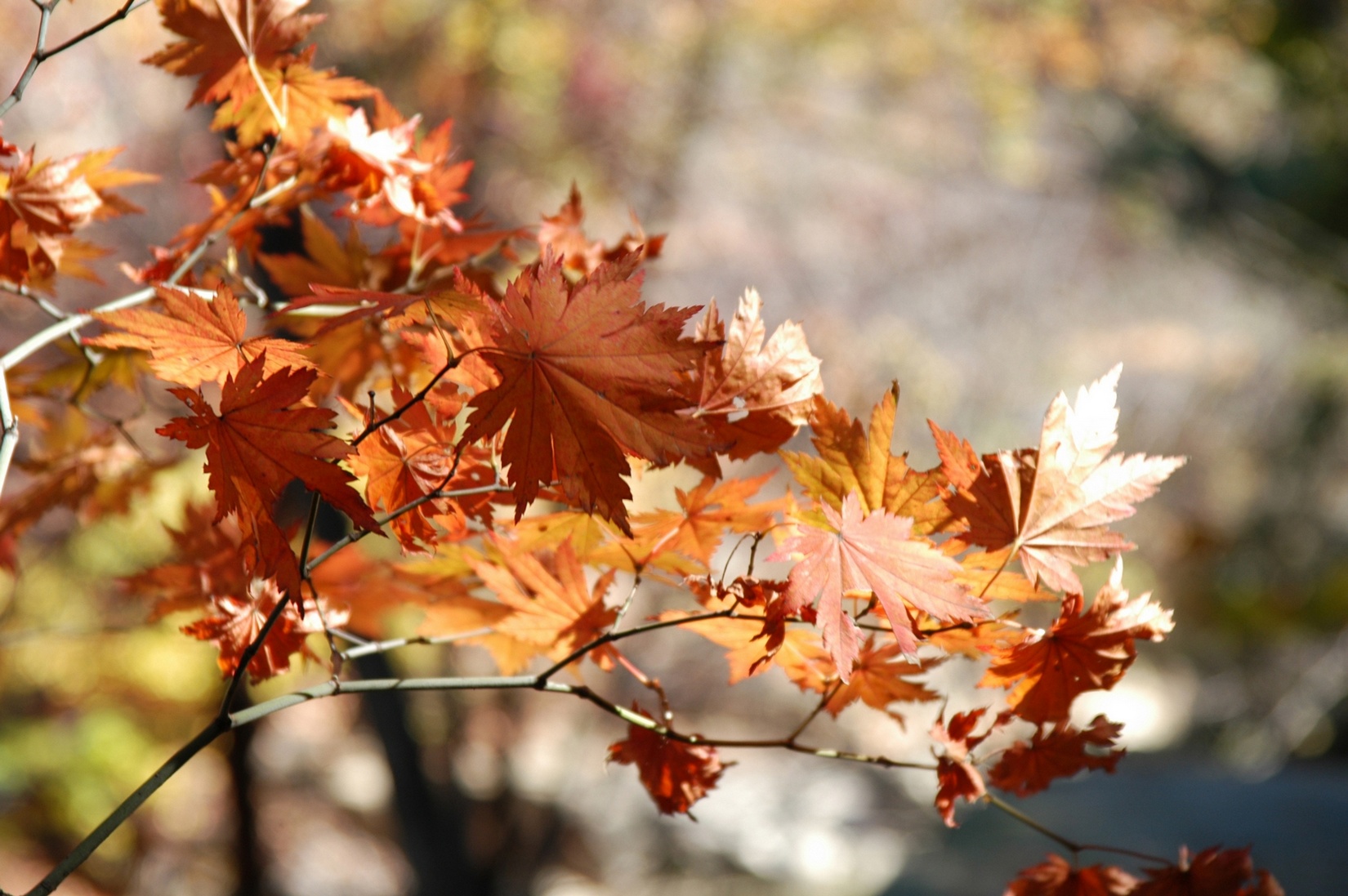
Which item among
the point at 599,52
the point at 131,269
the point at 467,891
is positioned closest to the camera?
the point at 131,269

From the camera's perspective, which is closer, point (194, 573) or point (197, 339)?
point (197, 339)

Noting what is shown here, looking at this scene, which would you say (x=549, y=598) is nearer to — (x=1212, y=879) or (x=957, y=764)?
(x=957, y=764)

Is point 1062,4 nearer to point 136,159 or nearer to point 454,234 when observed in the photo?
point 136,159

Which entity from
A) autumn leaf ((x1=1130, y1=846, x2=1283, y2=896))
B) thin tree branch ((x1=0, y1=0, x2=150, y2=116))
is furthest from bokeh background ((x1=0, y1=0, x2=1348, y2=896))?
thin tree branch ((x1=0, y1=0, x2=150, y2=116))

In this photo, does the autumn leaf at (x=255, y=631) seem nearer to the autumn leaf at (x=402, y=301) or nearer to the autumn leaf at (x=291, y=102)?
the autumn leaf at (x=402, y=301)

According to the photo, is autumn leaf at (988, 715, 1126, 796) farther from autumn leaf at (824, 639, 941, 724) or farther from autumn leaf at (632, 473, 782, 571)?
autumn leaf at (632, 473, 782, 571)

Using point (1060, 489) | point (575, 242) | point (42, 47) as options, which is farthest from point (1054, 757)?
point (42, 47)

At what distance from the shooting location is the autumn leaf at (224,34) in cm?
73

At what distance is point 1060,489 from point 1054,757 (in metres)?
0.20

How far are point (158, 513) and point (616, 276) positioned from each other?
3.06 metres

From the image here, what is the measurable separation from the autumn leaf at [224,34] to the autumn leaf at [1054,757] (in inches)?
29.4

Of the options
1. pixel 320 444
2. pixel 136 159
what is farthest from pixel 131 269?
pixel 136 159

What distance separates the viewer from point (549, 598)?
700 mm

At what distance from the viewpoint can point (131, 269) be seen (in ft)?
2.58
